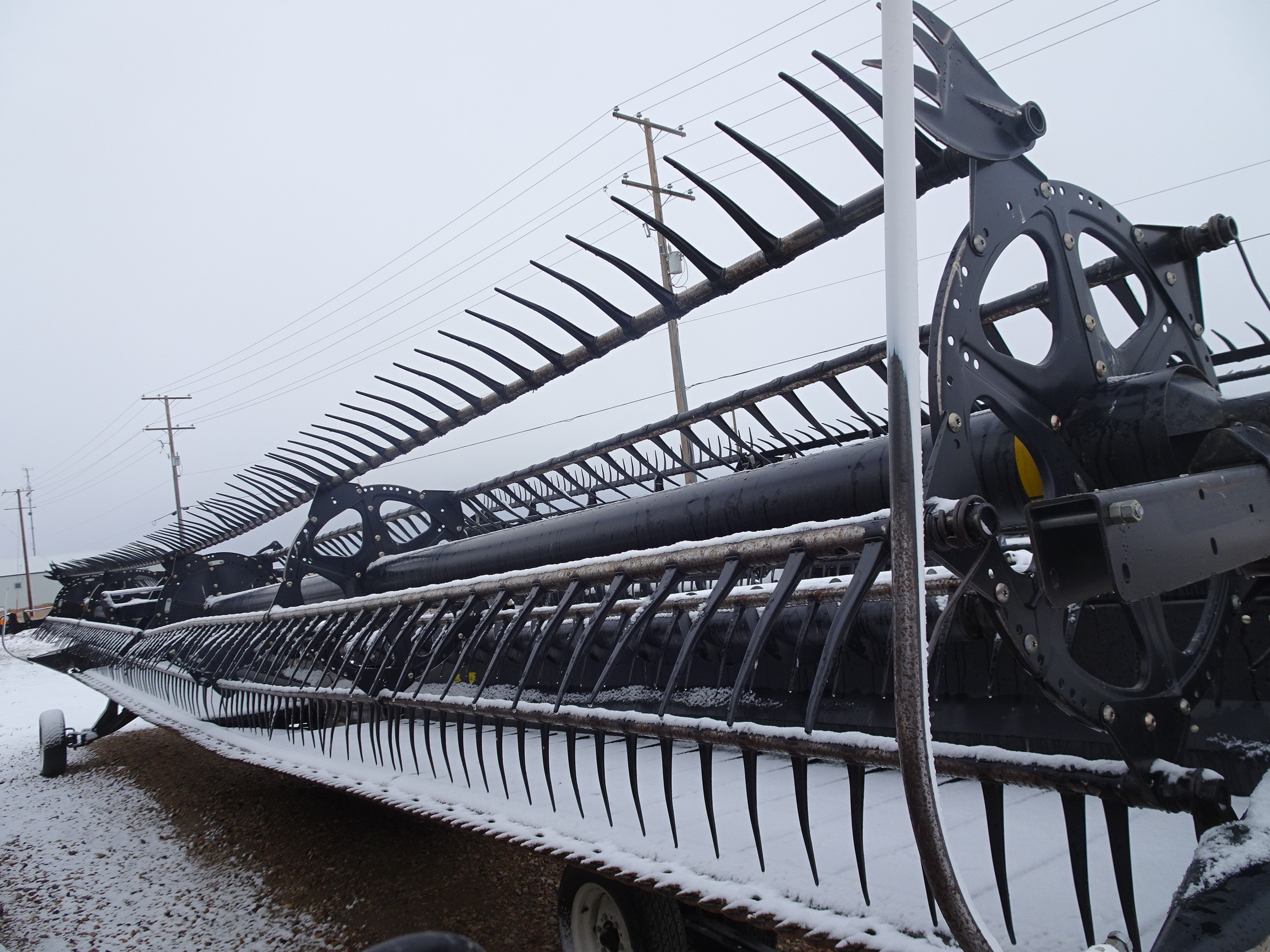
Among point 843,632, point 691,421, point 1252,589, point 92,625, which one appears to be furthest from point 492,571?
point 92,625

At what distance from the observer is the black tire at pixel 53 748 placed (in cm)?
762

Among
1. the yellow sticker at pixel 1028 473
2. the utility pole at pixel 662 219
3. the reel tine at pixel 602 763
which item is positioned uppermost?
the utility pole at pixel 662 219

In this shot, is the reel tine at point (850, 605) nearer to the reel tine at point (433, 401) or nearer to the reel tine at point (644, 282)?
the reel tine at point (644, 282)

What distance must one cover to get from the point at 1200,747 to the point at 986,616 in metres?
0.96

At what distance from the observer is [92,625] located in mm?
10664

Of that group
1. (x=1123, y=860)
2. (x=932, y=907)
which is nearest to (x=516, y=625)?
(x=932, y=907)

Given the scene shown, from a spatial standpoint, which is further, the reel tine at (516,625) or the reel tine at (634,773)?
the reel tine at (516,625)

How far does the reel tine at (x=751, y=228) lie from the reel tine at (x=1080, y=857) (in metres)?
1.77

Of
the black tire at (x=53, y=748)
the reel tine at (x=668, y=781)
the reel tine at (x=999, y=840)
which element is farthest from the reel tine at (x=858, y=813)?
the black tire at (x=53, y=748)

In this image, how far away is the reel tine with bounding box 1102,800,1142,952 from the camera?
5.01ft

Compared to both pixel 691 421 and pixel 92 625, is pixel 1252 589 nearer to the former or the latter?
pixel 691 421

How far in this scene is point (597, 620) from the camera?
241 centimetres

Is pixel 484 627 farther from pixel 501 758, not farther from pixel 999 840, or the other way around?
pixel 999 840

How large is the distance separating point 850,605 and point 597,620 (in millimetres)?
987
